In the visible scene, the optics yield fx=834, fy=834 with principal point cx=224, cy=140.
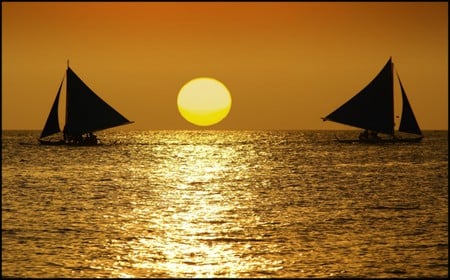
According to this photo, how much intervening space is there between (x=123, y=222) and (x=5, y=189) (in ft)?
61.8

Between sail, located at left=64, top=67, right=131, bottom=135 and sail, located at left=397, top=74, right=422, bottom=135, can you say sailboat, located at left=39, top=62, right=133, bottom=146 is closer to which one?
sail, located at left=64, top=67, right=131, bottom=135

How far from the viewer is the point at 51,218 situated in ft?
123

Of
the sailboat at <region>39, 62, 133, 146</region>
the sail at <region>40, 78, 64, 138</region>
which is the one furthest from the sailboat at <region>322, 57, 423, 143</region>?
the sail at <region>40, 78, 64, 138</region>

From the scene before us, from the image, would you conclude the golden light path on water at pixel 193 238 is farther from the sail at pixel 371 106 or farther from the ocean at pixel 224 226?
the sail at pixel 371 106

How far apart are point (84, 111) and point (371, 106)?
34747 millimetres

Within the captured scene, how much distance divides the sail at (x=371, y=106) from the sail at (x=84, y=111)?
26380mm

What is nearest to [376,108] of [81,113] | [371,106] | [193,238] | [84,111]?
[371,106]

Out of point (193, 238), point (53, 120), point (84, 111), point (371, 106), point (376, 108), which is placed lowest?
point (193, 238)

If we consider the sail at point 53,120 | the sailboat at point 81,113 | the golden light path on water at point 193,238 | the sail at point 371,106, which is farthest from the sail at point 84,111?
the golden light path on water at point 193,238

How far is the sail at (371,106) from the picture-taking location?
10212cm

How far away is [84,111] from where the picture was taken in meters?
98.1

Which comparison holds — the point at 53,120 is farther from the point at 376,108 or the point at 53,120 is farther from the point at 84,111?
the point at 376,108

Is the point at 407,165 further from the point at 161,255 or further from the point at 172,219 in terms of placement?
the point at 161,255

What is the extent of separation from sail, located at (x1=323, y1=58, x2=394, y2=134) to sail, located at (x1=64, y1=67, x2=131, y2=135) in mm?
26380
